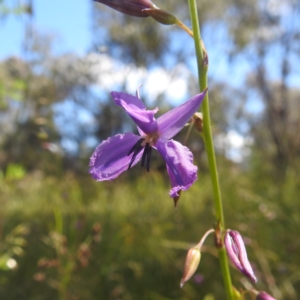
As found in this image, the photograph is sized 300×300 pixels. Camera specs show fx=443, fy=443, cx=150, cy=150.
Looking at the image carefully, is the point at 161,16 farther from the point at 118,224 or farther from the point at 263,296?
the point at 118,224

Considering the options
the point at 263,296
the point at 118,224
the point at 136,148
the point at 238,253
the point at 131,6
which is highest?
the point at 131,6

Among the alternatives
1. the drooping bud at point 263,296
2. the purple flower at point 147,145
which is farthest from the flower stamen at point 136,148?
the drooping bud at point 263,296

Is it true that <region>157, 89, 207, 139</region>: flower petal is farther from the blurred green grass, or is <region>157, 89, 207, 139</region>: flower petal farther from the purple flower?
the blurred green grass

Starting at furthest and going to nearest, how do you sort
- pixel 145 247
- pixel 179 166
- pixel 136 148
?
pixel 145 247 < pixel 136 148 < pixel 179 166

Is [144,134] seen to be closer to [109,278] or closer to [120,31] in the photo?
[109,278]

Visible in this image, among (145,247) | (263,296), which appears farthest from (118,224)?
(263,296)

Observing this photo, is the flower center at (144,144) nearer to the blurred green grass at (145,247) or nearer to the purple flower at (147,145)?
the purple flower at (147,145)

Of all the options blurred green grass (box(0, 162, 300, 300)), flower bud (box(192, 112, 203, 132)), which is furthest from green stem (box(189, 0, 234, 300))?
blurred green grass (box(0, 162, 300, 300))
